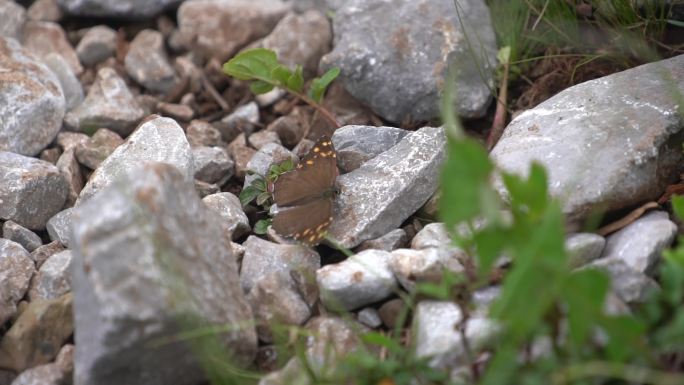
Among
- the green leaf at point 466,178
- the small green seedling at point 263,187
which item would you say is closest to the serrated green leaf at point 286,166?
the small green seedling at point 263,187

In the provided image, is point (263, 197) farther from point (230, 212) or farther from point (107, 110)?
point (107, 110)

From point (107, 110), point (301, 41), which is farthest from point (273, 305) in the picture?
point (301, 41)

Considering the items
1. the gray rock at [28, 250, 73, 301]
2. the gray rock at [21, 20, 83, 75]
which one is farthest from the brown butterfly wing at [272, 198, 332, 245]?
the gray rock at [21, 20, 83, 75]

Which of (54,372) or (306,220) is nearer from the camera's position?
(54,372)

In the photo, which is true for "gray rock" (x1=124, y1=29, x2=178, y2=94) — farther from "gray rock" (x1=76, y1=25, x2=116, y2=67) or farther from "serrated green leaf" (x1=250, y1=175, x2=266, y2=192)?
"serrated green leaf" (x1=250, y1=175, x2=266, y2=192)

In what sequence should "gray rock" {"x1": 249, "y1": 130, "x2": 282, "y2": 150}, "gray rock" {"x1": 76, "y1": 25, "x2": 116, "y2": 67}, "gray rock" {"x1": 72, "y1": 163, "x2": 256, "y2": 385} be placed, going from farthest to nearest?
"gray rock" {"x1": 76, "y1": 25, "x2": 116, "y2": 67}, "gray rock" {"x1": 249, "y1": 130, "x2": 282, "y2": 150}, "gray rock" {"x1": 72, "y1": 163, "x2": 256, "y2": 385}

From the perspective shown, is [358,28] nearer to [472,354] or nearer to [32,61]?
[32,61]
